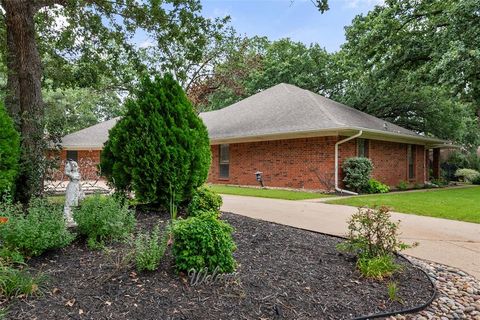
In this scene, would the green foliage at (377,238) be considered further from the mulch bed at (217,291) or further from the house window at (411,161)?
the house window at (411,161)

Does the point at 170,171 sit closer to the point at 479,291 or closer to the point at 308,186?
the point at 479,291

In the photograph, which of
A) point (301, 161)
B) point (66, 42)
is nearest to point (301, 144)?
point (301, 161)

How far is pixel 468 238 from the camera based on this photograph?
5.30 m

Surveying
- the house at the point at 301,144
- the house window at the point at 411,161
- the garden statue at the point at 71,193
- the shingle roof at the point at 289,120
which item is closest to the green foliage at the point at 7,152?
the garden statue at the point at 71,193

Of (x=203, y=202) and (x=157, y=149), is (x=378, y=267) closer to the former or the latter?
(x=203, y=202)

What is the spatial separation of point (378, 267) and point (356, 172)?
9.33 metres

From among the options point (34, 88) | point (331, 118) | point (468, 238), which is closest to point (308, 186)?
point (331, 118)

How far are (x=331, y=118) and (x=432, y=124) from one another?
10897mm

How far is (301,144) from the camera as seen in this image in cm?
1320

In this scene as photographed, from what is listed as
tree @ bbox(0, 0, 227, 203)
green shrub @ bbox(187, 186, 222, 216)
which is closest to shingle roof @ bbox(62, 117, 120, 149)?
tree @ bbox(0, 0, 227, 203)

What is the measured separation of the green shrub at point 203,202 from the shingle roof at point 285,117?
733cm

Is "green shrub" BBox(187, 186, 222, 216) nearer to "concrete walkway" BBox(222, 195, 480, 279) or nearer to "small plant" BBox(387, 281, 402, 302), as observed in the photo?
"concrete walkway" BBox(222, 195, 480, 279)

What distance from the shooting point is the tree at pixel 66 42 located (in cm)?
561

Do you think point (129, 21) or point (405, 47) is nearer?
point (129, 21)
